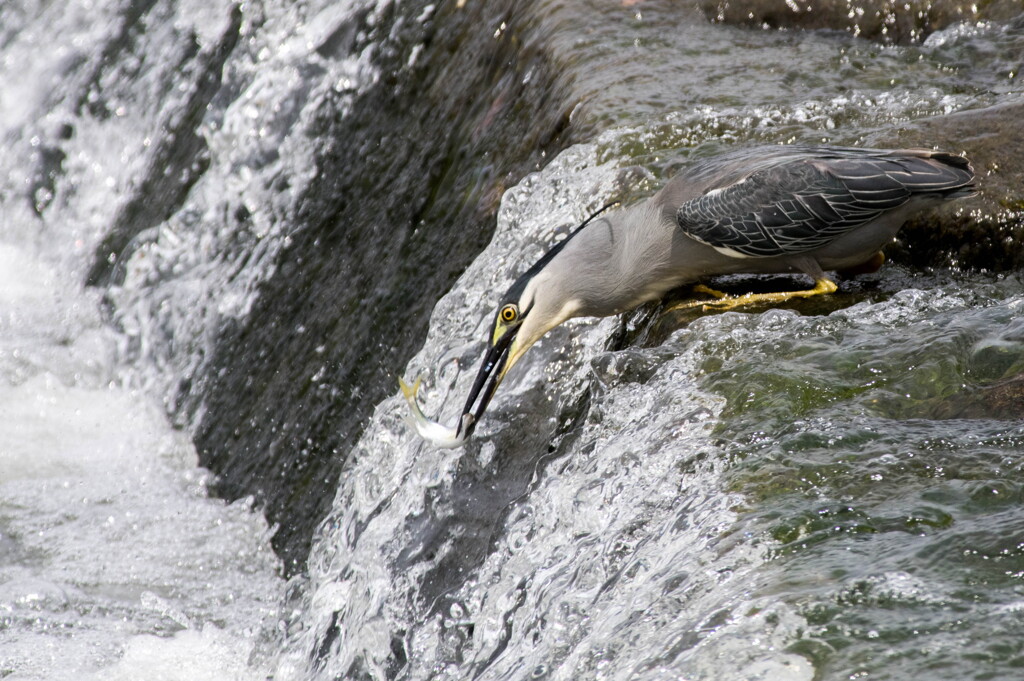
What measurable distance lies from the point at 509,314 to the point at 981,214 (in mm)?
1874

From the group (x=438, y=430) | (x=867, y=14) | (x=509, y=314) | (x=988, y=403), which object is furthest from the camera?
(x=867, y=14)

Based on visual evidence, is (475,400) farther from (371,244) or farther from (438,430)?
(371,244)

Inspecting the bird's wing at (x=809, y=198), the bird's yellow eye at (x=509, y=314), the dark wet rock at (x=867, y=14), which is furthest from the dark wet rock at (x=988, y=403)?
the dark wet rock at (x=867, y=14)

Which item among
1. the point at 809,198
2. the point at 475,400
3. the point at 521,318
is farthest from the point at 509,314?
the point at 809,198

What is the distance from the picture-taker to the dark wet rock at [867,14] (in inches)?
235

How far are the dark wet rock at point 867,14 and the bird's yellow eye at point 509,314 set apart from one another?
8.96ft

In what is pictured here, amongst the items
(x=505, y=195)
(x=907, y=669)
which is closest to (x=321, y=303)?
(x=505, y=195)

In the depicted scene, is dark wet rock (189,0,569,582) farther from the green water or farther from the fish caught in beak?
the green water

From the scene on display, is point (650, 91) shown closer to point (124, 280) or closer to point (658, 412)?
point (658, 412)

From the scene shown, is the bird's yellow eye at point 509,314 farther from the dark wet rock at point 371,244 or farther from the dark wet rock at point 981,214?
the dark wet rock at point 981,214

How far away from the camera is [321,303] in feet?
20.4

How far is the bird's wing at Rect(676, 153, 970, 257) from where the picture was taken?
3.91m

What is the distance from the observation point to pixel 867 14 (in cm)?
604

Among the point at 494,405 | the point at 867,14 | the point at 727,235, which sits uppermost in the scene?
the point at 867,14
